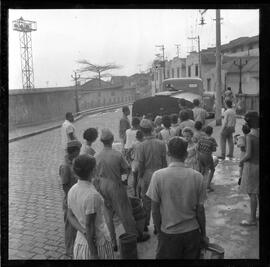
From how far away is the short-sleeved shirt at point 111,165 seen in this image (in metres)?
4.25

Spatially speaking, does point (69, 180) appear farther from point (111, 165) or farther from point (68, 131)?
point (68, 131)

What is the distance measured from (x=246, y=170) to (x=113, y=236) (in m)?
1.90

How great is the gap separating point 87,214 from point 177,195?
0.83m

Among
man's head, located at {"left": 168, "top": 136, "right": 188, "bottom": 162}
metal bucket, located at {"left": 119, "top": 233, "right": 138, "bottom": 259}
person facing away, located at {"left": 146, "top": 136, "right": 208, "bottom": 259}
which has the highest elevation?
man's head, located at {"left": 168, "top": 136, "right": 188, "bottom": 162}

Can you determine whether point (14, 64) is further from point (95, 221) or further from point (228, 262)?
point (228, 262)

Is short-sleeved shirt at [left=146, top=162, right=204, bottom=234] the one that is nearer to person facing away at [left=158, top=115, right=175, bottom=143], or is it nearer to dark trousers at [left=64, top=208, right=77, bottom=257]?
dark trousers at [left=64, top=208, right=77, bottom=257]

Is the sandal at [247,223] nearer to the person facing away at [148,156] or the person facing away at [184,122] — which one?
the person facing away at [148,156]

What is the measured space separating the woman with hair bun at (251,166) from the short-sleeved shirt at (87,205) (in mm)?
2072

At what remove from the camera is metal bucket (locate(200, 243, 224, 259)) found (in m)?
3.56

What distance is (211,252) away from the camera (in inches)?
142

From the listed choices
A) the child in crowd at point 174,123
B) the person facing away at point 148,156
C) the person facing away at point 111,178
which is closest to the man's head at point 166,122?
the child in crowd at point 174,123

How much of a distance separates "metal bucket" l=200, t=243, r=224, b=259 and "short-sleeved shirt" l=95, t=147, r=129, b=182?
1308 millimetres

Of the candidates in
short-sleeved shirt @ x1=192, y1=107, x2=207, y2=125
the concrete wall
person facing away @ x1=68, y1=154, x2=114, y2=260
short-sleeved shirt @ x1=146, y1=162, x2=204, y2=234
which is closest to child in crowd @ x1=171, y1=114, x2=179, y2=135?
the concrete wall

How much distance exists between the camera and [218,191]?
5793 mm
